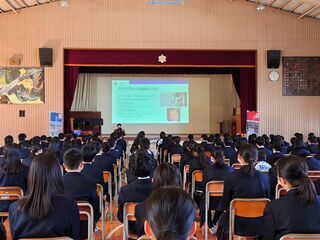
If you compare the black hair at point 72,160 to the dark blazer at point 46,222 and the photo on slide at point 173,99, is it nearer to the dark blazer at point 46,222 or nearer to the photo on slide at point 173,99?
the dark blazer at point 46,222

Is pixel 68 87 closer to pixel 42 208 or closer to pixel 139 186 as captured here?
pixel 139 186

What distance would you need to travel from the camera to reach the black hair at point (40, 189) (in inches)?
87.9

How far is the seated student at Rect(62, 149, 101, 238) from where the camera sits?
11.2 feet

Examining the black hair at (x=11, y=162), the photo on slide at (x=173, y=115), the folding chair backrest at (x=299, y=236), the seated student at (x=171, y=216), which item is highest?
the photo on slide at (x=173, y=115)

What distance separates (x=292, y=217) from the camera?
238cm

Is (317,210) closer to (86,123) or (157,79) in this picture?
(86,123)

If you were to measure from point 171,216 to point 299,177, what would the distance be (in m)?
1.57

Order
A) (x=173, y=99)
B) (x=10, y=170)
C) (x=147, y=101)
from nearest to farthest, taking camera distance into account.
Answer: (x=10, y=170)
(x=147, y=101)
(x=173, y=99)

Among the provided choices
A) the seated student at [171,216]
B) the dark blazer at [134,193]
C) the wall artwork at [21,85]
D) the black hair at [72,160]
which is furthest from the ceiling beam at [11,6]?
the seated student at [171,216]

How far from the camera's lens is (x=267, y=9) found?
1271cm

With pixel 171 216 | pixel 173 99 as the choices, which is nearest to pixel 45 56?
pixel 173 99

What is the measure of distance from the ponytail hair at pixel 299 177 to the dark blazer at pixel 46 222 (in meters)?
1.46

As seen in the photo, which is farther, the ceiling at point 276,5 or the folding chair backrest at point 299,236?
the ceiling at point 276,5

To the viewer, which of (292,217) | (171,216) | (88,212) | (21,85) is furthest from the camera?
(21,85)
